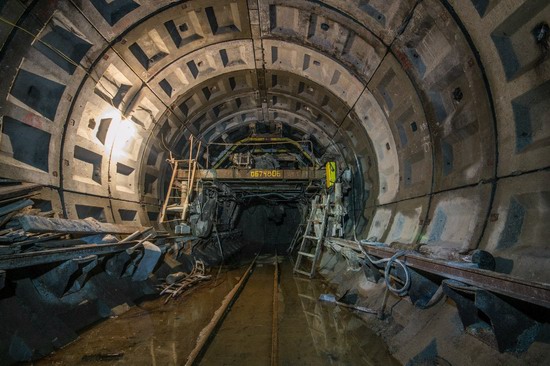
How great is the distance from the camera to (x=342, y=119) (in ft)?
25.0

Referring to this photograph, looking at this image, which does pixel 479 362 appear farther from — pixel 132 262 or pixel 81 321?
pixel 132 262

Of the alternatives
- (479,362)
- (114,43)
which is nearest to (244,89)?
(114,43)

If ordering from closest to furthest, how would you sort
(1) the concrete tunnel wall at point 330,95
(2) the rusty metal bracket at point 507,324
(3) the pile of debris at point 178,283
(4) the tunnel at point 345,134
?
(2) the rusty metal bracket at point 507,324
(4) the tunnel at point 345,134
(1) the concrete tunnel wall at point 330,95
(3) the pile of debris at point 178,283

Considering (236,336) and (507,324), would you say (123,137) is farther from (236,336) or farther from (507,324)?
(507,324)

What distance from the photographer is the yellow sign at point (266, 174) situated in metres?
8.99

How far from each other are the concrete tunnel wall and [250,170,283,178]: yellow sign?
94.8 inches

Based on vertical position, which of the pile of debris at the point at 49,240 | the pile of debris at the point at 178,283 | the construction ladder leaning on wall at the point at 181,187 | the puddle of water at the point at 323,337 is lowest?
the pile of debris at the point at 178,283

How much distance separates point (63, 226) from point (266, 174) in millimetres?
5825

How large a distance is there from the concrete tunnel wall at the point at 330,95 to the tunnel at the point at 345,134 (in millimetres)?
29

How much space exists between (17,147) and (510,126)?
734 cm

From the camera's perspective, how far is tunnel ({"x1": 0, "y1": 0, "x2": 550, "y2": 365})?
113 inches

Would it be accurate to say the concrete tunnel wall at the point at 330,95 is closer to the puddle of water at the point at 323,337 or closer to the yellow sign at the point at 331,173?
the yellow sign at the point at 331,173

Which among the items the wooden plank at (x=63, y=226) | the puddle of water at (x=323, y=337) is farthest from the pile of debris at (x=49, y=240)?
the puddle of water at (x=323, y=337)

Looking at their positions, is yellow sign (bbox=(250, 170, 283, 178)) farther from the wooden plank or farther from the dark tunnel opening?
the dark tunnel opening
